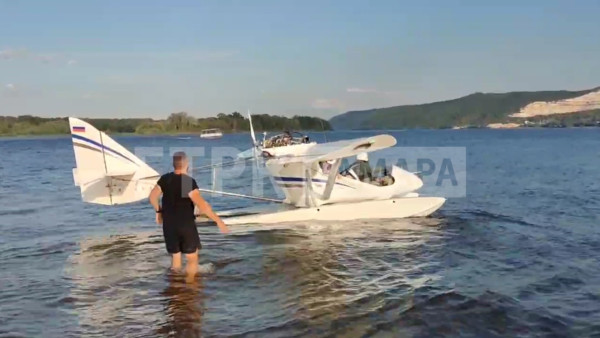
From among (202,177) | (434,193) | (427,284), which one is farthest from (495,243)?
(202,177)

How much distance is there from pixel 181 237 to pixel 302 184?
6178 mm

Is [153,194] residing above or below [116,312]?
above

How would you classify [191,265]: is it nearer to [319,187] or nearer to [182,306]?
[182,306]

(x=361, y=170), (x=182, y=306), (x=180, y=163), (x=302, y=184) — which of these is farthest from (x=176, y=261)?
(x=361, y=170)

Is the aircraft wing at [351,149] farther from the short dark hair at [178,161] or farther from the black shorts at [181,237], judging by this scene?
the short dark hair at [178,161]

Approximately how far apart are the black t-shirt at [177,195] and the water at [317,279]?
3.52 feet

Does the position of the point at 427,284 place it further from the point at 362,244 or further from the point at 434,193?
the point at 434,193

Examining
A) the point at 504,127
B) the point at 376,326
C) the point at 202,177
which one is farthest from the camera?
the point at 504,127

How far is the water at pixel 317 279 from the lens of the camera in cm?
697

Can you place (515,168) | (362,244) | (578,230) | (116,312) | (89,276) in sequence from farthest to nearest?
(515,168), (578,230), (362,244), (89,276), (116,312)

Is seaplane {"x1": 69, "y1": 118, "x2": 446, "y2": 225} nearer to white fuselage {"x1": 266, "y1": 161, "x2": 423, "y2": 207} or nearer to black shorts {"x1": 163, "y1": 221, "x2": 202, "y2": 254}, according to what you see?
white fuselage {"x1": 266, "y1": 161, "x2": 423, "y2": 207}

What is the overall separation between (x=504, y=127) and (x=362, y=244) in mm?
196202

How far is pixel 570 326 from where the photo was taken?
6.98 meters

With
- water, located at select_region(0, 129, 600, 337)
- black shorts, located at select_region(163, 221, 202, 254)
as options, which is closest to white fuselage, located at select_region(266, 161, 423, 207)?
water, located at select_region(0, 129, 600, 337)
